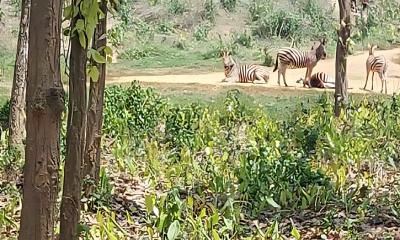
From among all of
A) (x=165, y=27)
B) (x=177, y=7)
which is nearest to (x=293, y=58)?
(x=165, y=27)

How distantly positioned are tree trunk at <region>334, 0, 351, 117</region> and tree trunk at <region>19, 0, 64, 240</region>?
6577 millimetres

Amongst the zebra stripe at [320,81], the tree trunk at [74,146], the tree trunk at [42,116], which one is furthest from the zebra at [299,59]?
the tree trunk at [42,116]

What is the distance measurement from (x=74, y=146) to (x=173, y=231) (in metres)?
0.97

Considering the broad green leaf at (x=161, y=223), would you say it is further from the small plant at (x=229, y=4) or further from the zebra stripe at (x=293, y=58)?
the small plant at (x=229, y=4)

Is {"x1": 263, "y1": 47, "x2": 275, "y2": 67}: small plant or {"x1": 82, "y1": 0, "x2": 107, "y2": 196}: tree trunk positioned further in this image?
{"x1": 263, "y1": 47, "x2": 275, "y2": 67}: small plant

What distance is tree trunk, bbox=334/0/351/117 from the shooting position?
8.70 metres

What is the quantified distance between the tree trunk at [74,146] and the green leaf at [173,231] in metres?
0.78

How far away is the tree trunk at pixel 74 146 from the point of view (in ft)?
9.65

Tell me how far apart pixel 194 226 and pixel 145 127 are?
386 centimetres

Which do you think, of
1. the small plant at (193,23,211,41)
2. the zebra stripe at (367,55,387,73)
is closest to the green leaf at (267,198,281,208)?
the zebra stripe at (367,55,387,73)

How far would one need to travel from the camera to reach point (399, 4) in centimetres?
2520

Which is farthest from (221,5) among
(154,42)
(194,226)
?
(194,226)

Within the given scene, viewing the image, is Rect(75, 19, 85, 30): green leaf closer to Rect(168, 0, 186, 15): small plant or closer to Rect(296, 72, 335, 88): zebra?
Rect(296, 72, 335, 88): zebra

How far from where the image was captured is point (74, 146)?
119 inches
